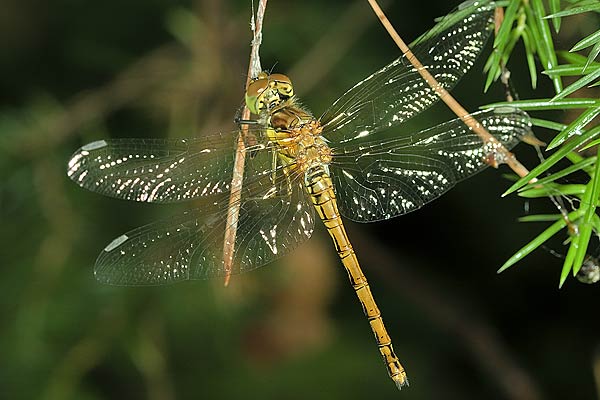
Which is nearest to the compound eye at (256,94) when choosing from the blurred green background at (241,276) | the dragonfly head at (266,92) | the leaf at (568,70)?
the dragonfly head at (266,92)

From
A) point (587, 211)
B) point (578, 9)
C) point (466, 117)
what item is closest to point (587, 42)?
point (578, 9)

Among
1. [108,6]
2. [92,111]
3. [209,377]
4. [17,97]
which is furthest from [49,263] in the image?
[108,6]

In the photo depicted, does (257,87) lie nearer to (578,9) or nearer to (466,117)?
(466,117)

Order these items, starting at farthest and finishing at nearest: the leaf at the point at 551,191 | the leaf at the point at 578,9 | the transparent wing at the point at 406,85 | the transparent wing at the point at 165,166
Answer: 1. the transparent wing at the point at 165,166
2. the transparent wing at the point at 406,85
3. the leaf at the point at 551,191
4. the leaf at the point at 578,9

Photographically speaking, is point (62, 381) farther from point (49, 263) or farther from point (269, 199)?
point (269, 199)

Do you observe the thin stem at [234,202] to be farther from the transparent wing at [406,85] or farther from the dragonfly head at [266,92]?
the transparent wing at [406,85]

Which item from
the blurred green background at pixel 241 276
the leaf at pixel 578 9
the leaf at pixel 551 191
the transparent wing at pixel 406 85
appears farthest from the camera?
the blurred green background at pixel 241 276

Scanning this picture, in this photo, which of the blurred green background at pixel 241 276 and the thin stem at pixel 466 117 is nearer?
the thin stem at pixel 466 117

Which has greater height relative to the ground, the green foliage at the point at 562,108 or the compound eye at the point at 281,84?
the compound eye at the point at 281,84
